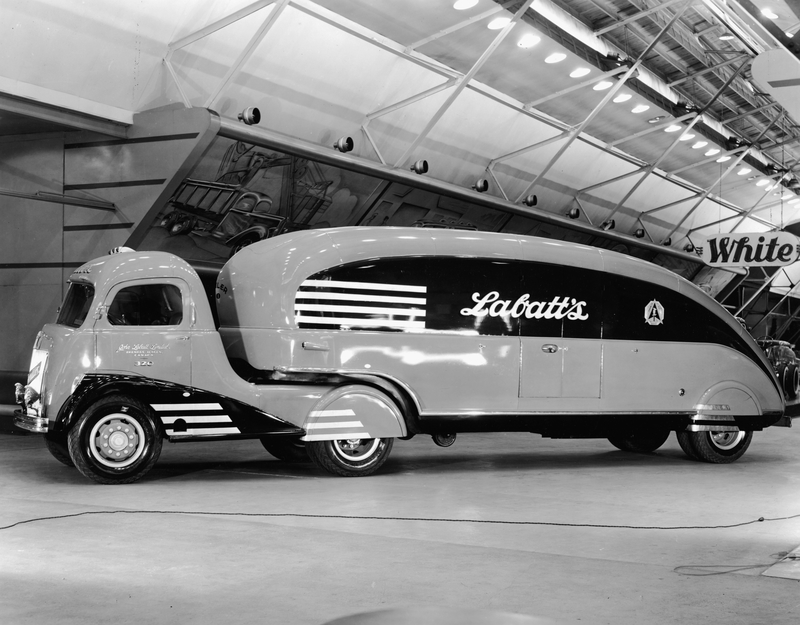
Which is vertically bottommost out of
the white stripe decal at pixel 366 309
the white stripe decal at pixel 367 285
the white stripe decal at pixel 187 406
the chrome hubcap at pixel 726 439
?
the chrome hubcap at pixel 726 439

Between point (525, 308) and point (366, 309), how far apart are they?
1.91 m

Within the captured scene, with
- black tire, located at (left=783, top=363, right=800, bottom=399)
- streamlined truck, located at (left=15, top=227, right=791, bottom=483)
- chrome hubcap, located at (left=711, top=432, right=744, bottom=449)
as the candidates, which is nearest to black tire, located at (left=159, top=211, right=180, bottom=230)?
streamlined truck, located at (left=15, top=227, right=791, bottom=483)

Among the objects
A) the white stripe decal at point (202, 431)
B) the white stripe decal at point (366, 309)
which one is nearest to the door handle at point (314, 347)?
the white stripe decal at point (366, 309)

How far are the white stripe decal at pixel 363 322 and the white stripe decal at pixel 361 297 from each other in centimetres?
21

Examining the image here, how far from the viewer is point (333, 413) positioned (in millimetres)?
9797

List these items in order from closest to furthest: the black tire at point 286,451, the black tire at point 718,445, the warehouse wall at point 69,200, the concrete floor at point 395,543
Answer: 1. the concrete floor at point 395,543
2. the black tire at point 286,451
3. the black tire at point 718,445
4. the warehouse wall at point 69,200

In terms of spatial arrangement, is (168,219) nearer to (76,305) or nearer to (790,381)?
(76,305)

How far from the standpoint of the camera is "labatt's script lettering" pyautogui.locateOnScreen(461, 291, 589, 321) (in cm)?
1051

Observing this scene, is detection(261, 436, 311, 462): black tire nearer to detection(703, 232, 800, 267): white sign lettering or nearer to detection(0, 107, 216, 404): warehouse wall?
detection(0, 107, 216, 404): warehouse wall

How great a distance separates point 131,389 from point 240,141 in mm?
5556

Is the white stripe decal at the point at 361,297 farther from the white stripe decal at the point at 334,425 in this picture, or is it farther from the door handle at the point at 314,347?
the white stripe decal at the point at 334,425

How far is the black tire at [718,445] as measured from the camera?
38.8 ft

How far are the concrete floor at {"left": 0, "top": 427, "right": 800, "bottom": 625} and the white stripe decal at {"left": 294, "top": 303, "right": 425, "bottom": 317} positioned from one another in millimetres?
1778

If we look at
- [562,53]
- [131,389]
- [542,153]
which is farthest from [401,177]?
[131,389]
